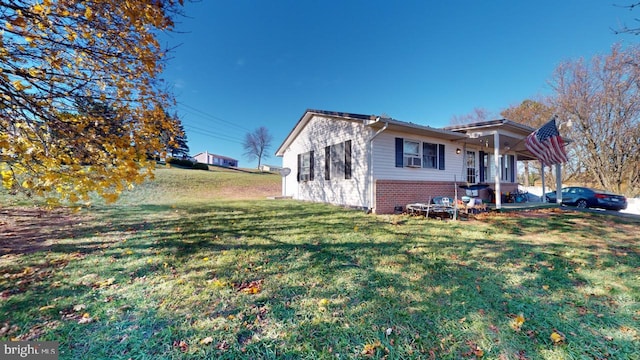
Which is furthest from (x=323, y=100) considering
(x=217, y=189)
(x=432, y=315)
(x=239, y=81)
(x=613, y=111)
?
(x=613, y=111)

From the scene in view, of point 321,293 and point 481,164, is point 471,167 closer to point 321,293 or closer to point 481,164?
point 481,164

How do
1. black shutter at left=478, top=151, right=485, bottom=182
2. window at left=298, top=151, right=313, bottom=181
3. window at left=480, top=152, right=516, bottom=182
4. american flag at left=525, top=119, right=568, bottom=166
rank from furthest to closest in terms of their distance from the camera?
1. window at left=298, top=151, right=313, bottom=181
2. window at left=480, top=152, right=516, bottom=182
3. black shutter at left=478, top=151, right=485, bottom=182
4. american flag at left=525, top=119, right=568, bottom=166

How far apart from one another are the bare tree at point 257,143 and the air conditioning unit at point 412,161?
4859 cm

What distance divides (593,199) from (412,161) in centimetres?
1117

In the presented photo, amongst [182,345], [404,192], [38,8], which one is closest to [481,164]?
[404,192]

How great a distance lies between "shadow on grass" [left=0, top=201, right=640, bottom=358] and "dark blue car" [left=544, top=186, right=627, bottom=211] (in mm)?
10065

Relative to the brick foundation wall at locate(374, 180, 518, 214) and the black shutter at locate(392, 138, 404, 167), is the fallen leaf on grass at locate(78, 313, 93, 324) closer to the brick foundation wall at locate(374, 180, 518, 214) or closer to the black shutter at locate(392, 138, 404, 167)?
the brick foundation wall at locate(374, 180, 518, 214)

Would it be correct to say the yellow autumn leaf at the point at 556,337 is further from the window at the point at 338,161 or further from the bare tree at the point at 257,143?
the bare tree at the point at 257,143

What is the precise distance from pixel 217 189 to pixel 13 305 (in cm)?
1717

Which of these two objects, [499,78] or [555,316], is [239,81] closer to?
[499,78]

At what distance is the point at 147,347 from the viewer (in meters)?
2.08

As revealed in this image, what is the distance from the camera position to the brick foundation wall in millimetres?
8641

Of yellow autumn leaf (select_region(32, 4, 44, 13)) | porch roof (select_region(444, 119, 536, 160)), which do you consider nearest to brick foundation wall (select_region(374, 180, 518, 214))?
porch roof (select_region(444, 119, 536, 160))

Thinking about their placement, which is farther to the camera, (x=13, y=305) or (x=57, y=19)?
(x=57, y=19)
